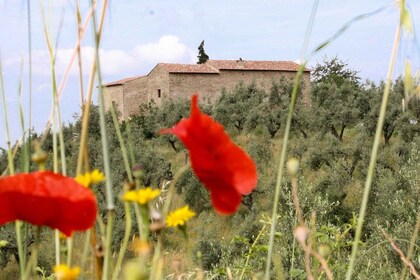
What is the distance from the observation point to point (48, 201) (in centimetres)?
56

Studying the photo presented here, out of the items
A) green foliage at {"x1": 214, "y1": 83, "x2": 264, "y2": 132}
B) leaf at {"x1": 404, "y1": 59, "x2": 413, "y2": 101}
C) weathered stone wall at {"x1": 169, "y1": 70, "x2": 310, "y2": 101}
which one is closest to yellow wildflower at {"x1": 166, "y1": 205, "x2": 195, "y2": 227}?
leaf at {"x1": 404, "y1": 59, "x2": 413, "y2": 101}

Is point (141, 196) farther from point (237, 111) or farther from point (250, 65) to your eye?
point (250, 65)

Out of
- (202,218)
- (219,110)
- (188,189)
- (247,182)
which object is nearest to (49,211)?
(247,182)

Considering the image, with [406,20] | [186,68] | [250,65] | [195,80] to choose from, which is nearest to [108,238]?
[406,20]

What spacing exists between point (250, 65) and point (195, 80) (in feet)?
11.8

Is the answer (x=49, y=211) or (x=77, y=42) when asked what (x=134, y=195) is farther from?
(x=77, y=42)

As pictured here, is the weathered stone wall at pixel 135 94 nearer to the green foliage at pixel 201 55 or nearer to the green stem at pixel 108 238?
the green foliage at pixel 201 55

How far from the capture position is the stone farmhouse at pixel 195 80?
32.5m

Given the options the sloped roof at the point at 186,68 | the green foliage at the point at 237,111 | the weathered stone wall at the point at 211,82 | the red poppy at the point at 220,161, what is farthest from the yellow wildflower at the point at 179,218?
the sloped roof at the point at 186,68

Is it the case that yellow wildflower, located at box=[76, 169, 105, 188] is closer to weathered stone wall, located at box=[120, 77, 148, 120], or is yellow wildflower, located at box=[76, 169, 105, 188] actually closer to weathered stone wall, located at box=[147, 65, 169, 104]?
weathered stone wall, located at box=[147, 65, 169, 104]

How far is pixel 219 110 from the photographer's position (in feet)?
69.2

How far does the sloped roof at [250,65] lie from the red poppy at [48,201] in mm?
33098

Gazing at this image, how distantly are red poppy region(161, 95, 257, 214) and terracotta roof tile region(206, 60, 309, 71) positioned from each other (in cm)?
3308

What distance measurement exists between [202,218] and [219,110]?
26.0 ft
